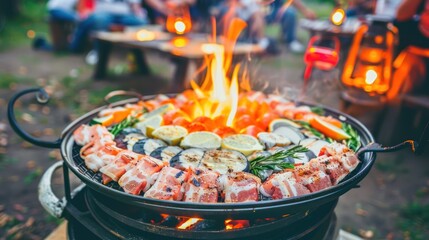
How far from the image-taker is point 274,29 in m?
15.7

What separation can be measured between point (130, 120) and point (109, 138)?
35cm

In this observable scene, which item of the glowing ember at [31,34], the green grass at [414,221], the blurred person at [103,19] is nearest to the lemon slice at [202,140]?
the green grass at [414,221]

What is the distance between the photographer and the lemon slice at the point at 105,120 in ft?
8.77

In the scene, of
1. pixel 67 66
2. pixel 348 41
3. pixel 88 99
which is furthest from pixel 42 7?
pixel 348 41

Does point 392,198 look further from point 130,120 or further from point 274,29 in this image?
point 274,29

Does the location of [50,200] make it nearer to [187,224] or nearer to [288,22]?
[187,224]

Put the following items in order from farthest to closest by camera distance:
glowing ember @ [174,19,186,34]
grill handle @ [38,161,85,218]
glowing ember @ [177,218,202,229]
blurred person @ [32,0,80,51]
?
blurred person @ [32,0,80,51], glowing ember @ [174,19,186,34], grill handle @ [38,161,85,218], glowing ember @ [177,218,202,229]

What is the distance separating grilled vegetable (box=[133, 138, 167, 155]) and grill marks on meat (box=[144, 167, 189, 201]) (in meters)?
0.33

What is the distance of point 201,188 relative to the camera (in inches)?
74.3

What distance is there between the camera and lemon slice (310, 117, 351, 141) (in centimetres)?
258

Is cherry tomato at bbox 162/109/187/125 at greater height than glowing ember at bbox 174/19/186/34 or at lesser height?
lesser

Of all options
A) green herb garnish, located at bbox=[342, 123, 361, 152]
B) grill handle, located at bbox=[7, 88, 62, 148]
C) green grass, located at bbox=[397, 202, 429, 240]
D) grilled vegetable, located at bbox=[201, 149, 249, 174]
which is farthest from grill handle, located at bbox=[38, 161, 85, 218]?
green grass, located at bbox=[397, 202, 429, 240]

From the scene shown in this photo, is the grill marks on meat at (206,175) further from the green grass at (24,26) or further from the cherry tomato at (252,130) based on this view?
the green grass at (24,26)

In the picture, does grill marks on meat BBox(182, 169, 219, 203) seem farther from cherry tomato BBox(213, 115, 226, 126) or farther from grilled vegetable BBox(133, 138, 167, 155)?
cherry tomato BBox(213, 115, 226, 126)
